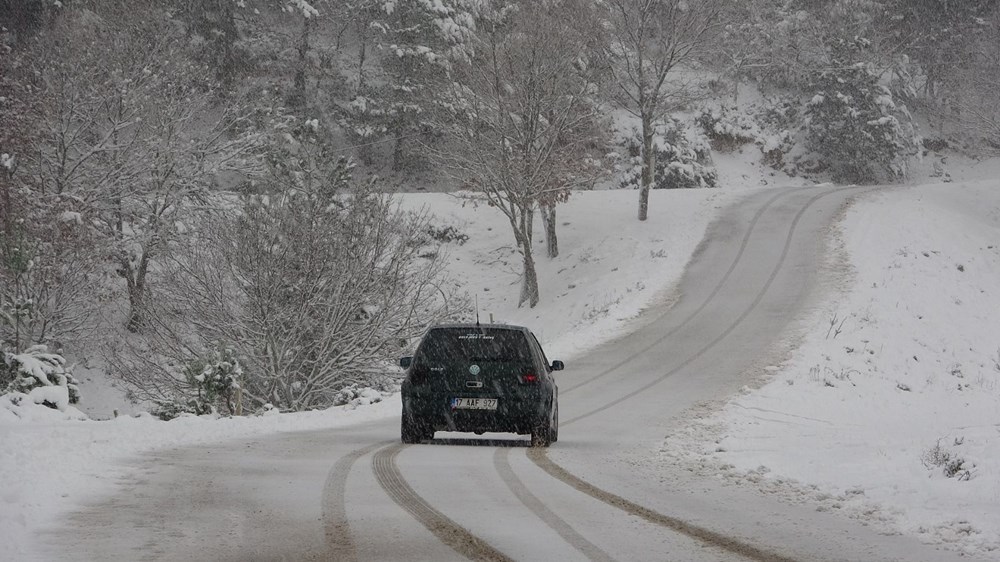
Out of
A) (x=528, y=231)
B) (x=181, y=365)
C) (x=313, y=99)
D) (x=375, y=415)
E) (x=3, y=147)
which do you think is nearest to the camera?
(x=375, y=415)

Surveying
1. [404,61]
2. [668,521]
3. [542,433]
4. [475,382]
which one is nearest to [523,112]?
[404,61]

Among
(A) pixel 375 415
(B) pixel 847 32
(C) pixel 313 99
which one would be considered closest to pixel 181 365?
(A) pixel 375 415

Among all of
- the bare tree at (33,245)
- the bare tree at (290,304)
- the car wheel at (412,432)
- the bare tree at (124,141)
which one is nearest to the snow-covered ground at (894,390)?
the car wheel at (412,432)

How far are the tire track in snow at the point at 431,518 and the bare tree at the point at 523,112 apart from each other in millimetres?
28338

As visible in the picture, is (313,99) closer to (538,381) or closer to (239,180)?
(239,180)

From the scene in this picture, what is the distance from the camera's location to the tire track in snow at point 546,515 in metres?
6.50

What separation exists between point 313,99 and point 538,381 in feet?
172

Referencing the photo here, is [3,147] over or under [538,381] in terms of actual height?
over

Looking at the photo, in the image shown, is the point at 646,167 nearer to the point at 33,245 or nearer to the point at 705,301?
the point at 705,301

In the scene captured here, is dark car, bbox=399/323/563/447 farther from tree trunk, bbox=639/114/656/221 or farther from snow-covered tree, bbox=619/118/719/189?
snow-covered tree, bbox=619/118/719/189

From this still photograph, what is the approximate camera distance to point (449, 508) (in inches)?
321

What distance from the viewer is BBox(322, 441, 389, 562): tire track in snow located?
6445mm

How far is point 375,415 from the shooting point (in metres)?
17.8

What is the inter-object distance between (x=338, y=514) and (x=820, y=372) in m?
18.1
